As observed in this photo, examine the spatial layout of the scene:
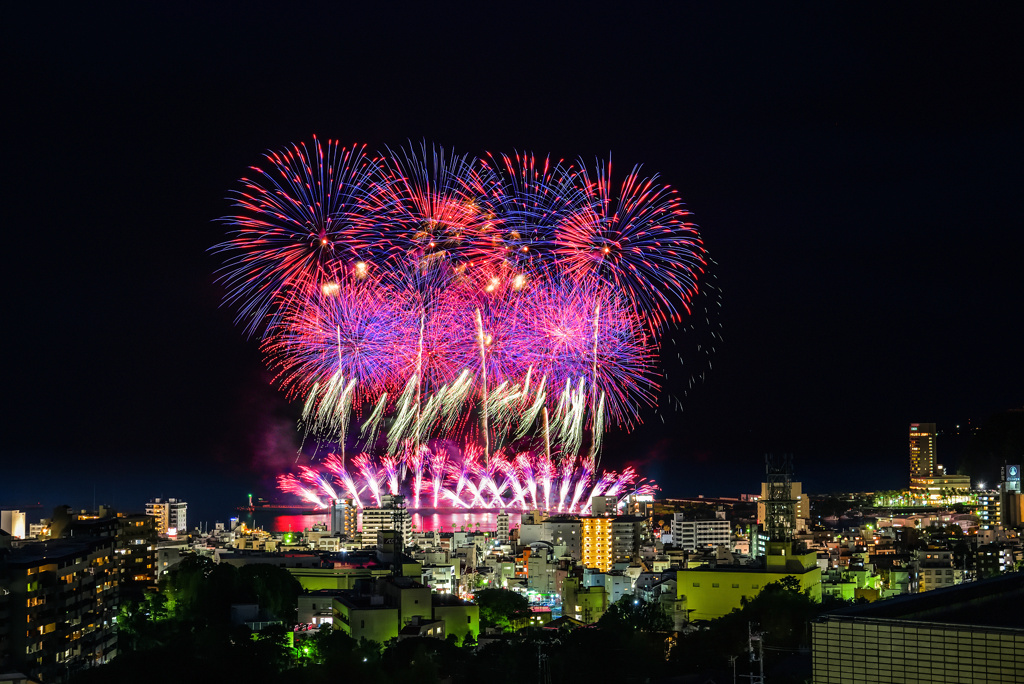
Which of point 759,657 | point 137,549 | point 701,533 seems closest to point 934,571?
point 759,657

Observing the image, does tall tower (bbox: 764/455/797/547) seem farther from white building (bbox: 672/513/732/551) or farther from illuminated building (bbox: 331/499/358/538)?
illuminated building (bbox: 331/499/358/538)

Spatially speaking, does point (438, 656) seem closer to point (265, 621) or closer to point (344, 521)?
point (265, 621)

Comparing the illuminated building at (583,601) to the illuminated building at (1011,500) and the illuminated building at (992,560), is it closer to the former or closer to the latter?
the illuminated building at (992,560)

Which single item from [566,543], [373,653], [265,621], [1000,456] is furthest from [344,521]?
[373,653]

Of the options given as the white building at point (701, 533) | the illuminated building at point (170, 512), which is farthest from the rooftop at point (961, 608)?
the illuminated building at point (170, 512)

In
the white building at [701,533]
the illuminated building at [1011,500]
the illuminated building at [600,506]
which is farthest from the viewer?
the white building at [701,533]

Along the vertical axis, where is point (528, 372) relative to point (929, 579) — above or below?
above
